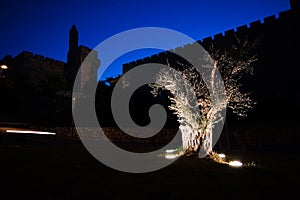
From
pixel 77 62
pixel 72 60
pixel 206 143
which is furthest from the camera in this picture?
pixel 72 60

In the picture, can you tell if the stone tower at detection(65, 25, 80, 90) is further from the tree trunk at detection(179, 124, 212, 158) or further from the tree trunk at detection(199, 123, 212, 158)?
the tree trunk at detection(199, 123, 212, 158)

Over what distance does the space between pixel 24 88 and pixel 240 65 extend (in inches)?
1170

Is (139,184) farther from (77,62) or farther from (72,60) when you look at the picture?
(72,60)

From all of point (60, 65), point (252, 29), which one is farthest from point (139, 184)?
point (60, 65)

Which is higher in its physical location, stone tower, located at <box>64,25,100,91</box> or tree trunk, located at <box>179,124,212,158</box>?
stone tower, located at <box>64,25,100,91</box>

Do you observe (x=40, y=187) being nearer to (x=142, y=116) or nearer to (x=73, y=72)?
(x=142, y=116)

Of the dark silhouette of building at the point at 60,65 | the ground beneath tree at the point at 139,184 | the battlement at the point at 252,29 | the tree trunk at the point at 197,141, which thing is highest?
the dark silhouette of building at the point at 60,65

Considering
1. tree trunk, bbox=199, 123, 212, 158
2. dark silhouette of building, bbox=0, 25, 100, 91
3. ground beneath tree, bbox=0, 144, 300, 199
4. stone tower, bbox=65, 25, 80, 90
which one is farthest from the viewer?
stone tower, bbox=65, 25, 80, 90

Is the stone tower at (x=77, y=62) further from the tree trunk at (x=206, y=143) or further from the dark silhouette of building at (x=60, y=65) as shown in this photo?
the tree trunk at (x=206, y=143)

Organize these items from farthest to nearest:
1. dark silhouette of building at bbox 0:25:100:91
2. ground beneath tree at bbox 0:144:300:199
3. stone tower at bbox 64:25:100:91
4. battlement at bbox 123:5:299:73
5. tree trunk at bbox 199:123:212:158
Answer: stone tower at bbox 64:25:100:91, dark silhouette of building at bbox 0:25:100:91, battlement at bbox 123:5:299:73, tree trunk at bbox 199:123:212:158, ground beneath tree at bbox 0:144:300:199

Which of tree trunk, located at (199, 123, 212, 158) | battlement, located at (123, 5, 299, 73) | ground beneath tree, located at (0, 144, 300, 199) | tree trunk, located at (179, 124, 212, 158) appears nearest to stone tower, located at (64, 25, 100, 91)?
battlement, located at (123, 5, 299, 73)

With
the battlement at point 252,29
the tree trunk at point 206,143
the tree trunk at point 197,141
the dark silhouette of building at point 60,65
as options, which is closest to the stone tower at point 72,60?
the dark silhouette of building at point 60,65

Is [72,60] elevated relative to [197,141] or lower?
elevated

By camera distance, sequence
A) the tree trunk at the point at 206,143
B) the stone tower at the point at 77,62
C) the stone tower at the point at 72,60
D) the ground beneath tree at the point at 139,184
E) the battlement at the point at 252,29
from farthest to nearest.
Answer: the stone tower at the point at 72,60, the stone tower at the point at 77,62, the battlement at the point at 252,29, the tree trunk at the point at 206,143, the ground beneath tree at the point at 139,184
